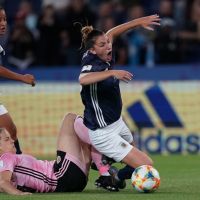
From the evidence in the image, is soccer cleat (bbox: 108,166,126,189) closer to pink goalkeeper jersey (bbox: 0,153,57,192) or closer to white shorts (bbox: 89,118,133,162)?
white shorts (bbox: 89,118,133,162)

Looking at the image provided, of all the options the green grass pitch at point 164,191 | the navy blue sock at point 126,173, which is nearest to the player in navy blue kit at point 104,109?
the navy blue sock at point 126,173

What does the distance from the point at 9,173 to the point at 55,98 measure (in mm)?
9021

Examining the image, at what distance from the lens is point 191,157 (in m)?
16.2

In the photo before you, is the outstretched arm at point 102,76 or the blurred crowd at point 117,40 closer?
the outstretched arm at point 102,76

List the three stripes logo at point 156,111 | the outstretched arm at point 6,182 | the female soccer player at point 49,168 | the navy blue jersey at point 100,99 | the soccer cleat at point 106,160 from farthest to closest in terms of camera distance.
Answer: the three stripes logo at point 156,111
the soccer cleat at point 106,160
the navy blue jersey at point 100,99
the female soccer player at point 49,168
the outstretched arm at point 6,182

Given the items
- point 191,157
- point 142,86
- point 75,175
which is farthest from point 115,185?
point 142,86

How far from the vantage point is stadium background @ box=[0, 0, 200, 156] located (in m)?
17.5

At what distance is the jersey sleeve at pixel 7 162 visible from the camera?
30.3ft

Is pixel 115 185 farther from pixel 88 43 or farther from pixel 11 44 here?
pixel 11 44

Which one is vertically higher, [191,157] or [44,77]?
[44,77]

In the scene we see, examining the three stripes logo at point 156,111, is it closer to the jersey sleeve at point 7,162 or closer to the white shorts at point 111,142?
the white shorts at point 111,142

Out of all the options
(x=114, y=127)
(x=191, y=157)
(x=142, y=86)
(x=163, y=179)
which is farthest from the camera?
(x=142, y=86)

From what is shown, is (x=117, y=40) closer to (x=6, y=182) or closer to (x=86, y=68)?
(x=86, y=68)

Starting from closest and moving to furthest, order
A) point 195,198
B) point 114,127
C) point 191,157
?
1. point 195,198
2. point 114,127
3. point 191,157
